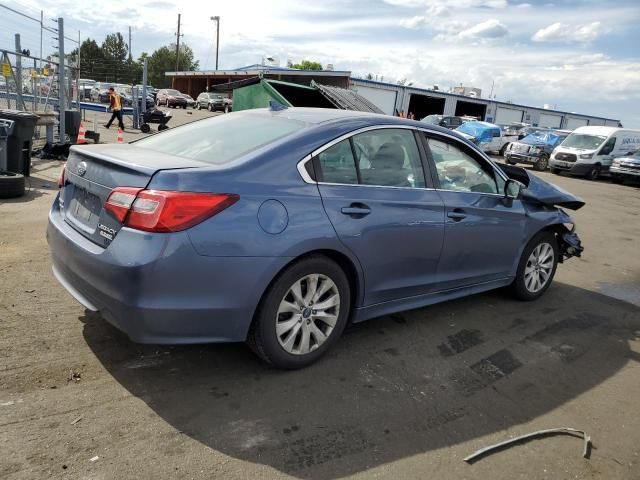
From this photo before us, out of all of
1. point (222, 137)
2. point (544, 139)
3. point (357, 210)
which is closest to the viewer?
point (357, 210)

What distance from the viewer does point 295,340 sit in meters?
3.42

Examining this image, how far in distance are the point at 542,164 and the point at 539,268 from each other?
20.2 meters

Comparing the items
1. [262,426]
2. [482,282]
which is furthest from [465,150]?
[262,426]

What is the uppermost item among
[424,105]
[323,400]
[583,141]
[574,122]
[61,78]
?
[574,122]

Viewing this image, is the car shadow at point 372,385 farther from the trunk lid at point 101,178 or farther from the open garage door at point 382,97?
the open garage door at point 382,97

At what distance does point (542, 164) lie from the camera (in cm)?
2361

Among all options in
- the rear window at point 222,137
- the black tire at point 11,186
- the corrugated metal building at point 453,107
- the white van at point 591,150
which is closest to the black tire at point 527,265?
the rear window at point 222,137

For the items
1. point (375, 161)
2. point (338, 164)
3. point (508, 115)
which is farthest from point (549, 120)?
point (338, 164)

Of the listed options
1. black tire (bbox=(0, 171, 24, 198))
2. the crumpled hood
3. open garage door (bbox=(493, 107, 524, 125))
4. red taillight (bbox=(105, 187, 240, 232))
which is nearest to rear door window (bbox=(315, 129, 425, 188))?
red taillight (bbox=(105, 187, 240, 232))

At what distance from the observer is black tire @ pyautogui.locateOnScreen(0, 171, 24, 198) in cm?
733

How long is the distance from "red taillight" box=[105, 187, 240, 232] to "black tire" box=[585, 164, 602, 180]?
21.7 metres

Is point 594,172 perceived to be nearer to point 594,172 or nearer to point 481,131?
point 594,172

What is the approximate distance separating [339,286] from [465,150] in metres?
1.81

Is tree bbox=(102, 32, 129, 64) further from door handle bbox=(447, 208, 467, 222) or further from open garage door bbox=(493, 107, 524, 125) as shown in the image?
door handle bbox=(447, 208, 467, 222)
